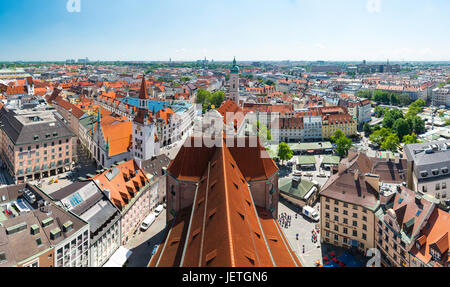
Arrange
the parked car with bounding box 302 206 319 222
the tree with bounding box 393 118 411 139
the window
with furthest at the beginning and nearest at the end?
the tree with bounding box 393 118 411 139 → the parked car with bounding box 302 206 319 222 → the window

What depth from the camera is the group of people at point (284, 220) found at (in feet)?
Answer: 155

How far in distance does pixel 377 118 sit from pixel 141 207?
365ft

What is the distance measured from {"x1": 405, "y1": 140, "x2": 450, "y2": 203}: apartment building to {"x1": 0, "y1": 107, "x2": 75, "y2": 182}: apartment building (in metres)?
64.5

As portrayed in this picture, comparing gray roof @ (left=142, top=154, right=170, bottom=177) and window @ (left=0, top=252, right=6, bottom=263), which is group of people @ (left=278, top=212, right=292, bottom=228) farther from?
window @ (left=0, top=252, right=6, bottom=263)

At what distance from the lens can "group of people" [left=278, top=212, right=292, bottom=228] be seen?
155ft

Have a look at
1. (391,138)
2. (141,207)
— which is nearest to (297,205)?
(141,207)

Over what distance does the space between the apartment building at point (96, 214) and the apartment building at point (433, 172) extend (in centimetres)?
4119

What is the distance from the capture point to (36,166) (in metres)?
63.6

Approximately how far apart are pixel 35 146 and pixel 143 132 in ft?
75.3

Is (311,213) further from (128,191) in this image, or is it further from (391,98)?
(391,98)

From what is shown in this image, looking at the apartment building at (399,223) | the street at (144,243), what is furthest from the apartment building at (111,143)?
the apartment building at (399,223)

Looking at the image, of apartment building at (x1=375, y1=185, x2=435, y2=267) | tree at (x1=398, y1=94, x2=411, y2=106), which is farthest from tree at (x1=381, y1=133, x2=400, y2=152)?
tree at (x1=398, y1=94, x2=411, y2=106)

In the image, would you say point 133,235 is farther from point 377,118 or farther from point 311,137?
point 377,118

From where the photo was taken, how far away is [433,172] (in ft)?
152
